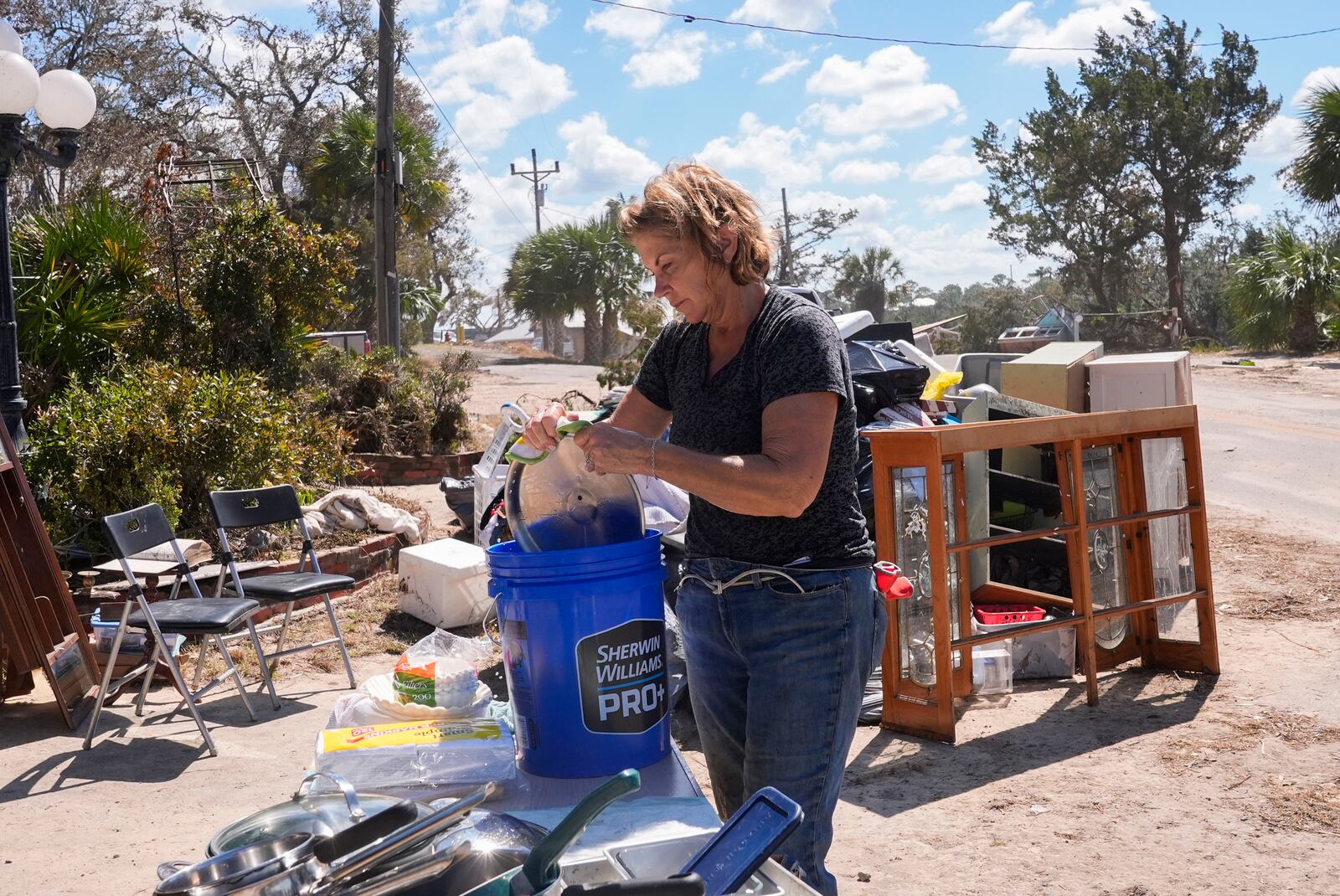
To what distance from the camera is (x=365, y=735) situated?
221cm

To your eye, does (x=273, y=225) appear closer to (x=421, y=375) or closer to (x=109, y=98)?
(x=421, y=375)

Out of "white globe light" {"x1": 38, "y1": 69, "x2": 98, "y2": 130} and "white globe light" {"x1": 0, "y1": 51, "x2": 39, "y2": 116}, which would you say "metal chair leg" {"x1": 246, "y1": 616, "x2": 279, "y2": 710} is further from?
"white globe light" {"x1": 38, "y1": 69, "x2": 98, "y2": 130}

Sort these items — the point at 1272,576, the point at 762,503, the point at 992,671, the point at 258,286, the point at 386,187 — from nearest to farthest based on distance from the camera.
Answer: the point at 762,503 → the point at 992,671 → the point at 1272,576 → the point at 258,286 → the point at 386,187

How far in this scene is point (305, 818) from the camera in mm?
1450

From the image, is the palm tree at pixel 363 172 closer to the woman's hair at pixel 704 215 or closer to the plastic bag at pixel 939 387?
the plastic bag at pixel 939 387

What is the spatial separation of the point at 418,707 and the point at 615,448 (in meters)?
0.81

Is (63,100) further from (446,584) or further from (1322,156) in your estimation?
(1322,156)

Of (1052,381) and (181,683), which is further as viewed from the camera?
(1052,381)

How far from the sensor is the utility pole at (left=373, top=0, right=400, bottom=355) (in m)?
16.4

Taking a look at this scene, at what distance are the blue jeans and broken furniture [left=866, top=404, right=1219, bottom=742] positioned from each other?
240 centimetres

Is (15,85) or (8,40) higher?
(8,40)

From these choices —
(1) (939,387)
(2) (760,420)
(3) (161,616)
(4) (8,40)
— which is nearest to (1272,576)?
(1) (939,387)

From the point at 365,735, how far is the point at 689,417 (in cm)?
88

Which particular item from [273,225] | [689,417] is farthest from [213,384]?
[689,417]
